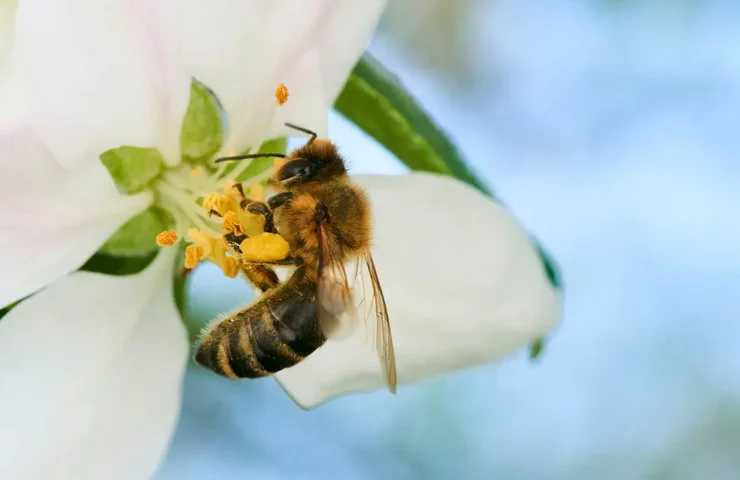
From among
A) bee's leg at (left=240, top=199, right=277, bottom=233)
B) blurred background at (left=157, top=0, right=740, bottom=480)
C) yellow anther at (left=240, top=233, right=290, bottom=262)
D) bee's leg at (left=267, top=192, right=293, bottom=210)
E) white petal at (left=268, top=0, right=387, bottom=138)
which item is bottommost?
blurred background at (left=157, top=0, right=740, bottom=480)

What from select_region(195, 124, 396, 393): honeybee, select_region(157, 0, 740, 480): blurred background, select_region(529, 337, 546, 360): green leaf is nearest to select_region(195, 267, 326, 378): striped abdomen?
select_region(195, 124, 396, 393): honeybee

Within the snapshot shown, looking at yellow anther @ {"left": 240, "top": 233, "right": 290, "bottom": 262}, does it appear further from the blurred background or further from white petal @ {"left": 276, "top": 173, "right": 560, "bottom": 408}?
the blurred background

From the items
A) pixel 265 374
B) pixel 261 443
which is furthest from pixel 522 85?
pixel 265 374

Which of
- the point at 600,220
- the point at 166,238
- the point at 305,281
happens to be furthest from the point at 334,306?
the point at 600,220

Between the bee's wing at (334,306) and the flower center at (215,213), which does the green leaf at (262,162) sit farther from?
the bee's wing at (334,306)

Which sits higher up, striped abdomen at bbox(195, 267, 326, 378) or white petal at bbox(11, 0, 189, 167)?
white petal at bbox(11, 0, 189, 167)
